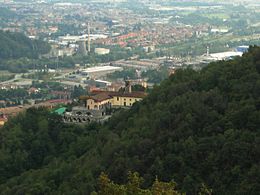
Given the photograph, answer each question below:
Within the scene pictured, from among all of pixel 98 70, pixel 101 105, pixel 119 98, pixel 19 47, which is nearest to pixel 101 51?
pixel 19 47

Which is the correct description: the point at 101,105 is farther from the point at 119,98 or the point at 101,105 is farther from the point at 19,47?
the point at 19,47

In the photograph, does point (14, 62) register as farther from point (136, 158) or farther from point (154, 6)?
point (154, 6)

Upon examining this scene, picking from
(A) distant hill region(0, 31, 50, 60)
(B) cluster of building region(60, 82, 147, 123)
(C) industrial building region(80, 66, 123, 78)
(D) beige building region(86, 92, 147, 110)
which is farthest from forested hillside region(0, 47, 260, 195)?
(A) distant hill region(0, 31, 50, 60)

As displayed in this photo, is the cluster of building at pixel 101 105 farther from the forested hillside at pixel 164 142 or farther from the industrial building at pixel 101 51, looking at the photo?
the industrial building at pixel 101 51

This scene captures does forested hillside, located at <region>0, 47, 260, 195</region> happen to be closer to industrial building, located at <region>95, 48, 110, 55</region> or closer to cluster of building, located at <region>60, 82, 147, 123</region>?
cluster of building, located at <region>60, 82, 147, 123</region>

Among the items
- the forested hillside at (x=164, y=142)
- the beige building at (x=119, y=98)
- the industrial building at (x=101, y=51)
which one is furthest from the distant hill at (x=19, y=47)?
the forested hillside at (x=164, y=142)

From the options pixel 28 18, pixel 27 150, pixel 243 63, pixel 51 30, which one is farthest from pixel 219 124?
pixel 28 18
